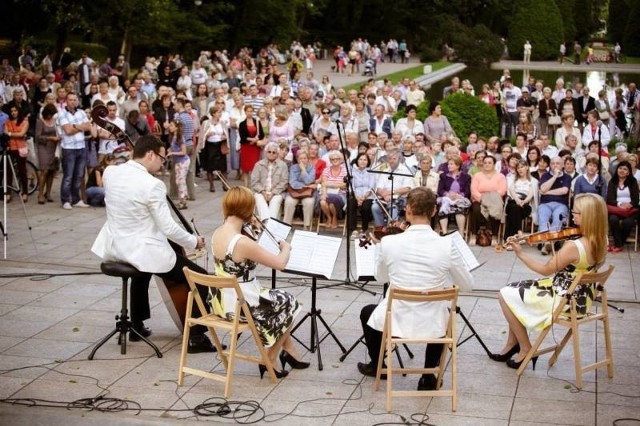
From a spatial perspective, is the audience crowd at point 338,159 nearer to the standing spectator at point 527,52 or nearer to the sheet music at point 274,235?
the sheet music at point 274,235

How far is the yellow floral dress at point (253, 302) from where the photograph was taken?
7789mm

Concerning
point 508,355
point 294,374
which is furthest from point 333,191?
point 294,374

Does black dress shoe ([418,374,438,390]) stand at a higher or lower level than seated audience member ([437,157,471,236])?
lower

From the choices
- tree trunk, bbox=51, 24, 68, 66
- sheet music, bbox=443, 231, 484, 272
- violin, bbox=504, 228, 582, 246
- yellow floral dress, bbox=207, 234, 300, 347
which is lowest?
yellow floral dress, bbox=207, 234, 300, 347

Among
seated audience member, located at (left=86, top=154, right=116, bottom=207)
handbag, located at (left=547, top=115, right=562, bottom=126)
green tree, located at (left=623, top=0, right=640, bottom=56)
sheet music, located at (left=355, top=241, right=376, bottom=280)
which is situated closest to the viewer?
sheet music, located at (left=355, top=241, right=376, bottom=280)

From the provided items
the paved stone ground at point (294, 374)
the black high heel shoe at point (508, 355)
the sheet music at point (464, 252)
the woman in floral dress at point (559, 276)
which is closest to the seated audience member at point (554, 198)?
the paved stone ground at point (294, 374)

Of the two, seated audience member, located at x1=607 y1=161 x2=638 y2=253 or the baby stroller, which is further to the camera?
the baby stroller

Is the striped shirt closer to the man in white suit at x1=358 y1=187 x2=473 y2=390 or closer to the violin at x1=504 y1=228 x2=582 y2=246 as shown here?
the man in white suit at x1=358 y1=187 x2=473 y2=390

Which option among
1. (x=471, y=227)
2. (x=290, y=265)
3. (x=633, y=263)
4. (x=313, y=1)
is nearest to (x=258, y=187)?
(x=471, y=227)

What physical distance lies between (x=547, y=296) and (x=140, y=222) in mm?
3486

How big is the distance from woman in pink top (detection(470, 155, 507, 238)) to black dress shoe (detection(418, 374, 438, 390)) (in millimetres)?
6427

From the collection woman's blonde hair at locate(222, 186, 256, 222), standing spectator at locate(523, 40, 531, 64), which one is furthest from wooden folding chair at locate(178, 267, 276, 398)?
standing spectator at locate(523, 40, 531, 64)

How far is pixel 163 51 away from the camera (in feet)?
155

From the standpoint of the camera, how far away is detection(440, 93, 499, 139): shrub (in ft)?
65.2
